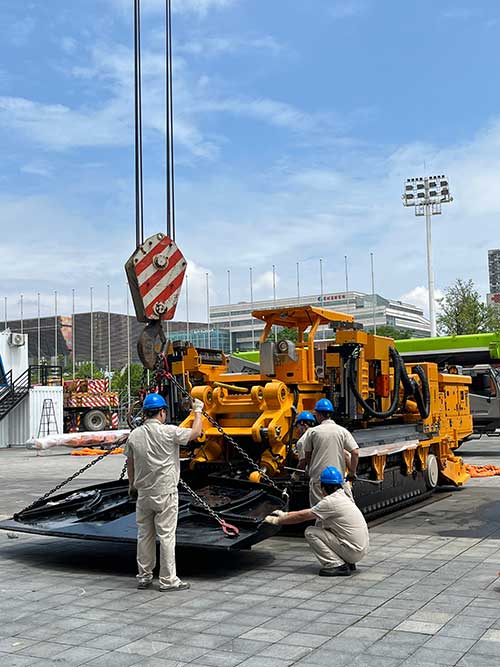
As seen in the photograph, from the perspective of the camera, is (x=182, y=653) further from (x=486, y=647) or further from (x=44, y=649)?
(x=486, y=647)

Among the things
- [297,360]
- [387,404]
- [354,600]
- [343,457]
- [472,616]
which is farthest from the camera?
[387,404]

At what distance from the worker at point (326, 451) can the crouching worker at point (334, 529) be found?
62cm

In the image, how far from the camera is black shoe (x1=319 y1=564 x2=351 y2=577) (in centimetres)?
758

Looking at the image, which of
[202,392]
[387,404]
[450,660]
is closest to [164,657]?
[450,660]

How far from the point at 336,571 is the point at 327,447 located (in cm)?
132

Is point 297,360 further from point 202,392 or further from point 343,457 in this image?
point 343,457

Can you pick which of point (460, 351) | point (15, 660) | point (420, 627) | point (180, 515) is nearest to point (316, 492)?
point (180, 515)

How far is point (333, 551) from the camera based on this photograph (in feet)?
25.1

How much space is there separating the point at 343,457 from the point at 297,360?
6.95ft

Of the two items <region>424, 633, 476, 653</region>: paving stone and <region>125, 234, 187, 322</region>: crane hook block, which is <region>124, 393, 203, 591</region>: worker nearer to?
<region>125, 234, 187, 322</region>: crane hook block

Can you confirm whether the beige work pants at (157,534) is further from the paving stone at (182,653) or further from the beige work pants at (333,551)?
the paving stone at (182,653)

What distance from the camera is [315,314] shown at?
35.3ft

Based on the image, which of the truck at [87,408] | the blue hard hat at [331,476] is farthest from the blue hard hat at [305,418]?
the truck at [87,408]

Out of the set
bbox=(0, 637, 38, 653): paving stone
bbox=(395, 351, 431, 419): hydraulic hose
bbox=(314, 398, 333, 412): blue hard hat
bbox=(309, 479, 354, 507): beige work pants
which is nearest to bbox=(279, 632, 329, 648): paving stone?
bbox=(0, 637, 38, 653): paving stone
